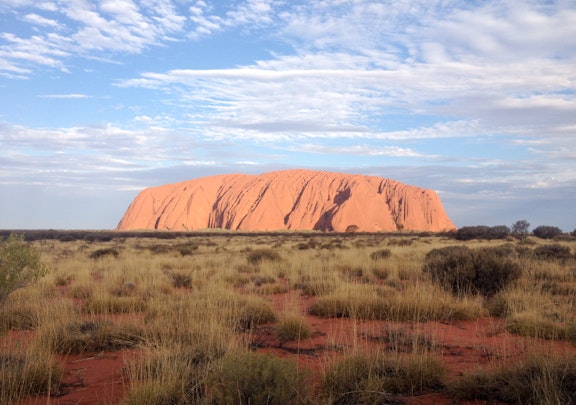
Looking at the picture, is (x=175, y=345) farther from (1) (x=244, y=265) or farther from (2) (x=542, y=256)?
(2) (x=542, y=256)

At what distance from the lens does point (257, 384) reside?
125 inches

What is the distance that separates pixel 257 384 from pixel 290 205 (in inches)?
4196

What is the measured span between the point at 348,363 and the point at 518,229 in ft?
234

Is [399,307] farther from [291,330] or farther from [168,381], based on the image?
[168,381]

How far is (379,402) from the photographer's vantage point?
3.58 metres

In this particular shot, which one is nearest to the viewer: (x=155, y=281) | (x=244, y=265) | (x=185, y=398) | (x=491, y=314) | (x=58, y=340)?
(x=185, y=398)

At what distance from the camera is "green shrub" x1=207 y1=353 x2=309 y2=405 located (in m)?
3.09

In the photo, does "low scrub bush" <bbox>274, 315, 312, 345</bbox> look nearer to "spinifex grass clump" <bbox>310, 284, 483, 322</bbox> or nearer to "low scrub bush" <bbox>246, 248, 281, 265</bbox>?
"spinifex grass clump" <bbox>310, 284, 483, 322</bbox>

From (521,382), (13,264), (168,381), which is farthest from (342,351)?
(13,264)

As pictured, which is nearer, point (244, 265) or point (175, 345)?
point (175, 345)

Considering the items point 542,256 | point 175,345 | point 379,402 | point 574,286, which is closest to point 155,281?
point 175,345

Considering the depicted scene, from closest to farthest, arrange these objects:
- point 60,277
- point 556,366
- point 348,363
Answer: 1. point 556,366
2. point 348,363
3. point 60,277

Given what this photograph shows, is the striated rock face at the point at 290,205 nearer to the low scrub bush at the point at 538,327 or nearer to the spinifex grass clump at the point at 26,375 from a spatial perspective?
the low scrub bush at the point at 538,327

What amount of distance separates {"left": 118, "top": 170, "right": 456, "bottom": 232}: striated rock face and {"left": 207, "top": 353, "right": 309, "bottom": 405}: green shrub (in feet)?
283
